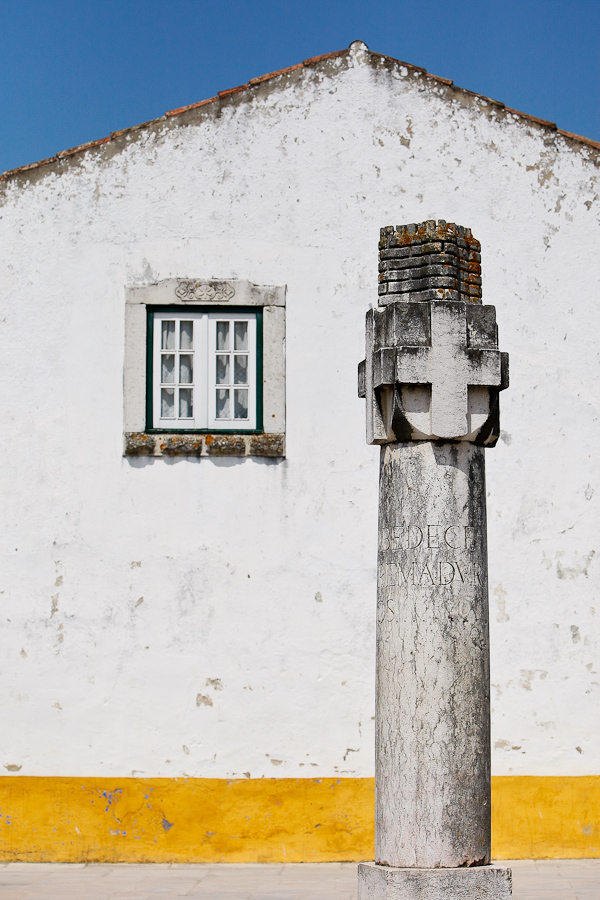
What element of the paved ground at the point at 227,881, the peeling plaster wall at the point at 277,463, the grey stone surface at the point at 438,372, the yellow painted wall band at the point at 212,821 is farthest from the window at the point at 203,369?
the grey stone surface at the point at 438,372

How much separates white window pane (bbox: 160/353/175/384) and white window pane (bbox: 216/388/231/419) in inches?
15.3

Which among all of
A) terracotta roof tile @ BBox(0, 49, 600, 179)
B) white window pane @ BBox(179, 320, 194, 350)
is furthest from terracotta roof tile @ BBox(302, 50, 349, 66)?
white window pane @ BBox(179, 320, 194, 350)

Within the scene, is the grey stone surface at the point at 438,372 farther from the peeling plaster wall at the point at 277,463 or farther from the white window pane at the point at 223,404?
the white window pane at the point at 223,404

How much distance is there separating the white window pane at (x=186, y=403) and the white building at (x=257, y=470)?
0.07 feet

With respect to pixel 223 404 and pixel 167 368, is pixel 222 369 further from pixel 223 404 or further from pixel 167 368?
pixel 167 368

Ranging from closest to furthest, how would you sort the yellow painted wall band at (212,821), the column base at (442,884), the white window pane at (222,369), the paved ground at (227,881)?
the column base at (442,884), the paved ground at (227,881), the yellow painted wall band at (212,821), the white window pane at (222,369)

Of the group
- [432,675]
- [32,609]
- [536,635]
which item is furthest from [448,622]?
[32,609]

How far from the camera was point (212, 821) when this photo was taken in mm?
7848

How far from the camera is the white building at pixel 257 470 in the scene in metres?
7.91

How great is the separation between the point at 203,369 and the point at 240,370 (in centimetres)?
29

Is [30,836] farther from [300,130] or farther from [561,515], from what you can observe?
[300,130]

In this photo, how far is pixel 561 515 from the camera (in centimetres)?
825

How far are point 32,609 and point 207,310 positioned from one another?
2698mm

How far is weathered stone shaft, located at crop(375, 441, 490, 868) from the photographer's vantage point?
4805 millimetres
